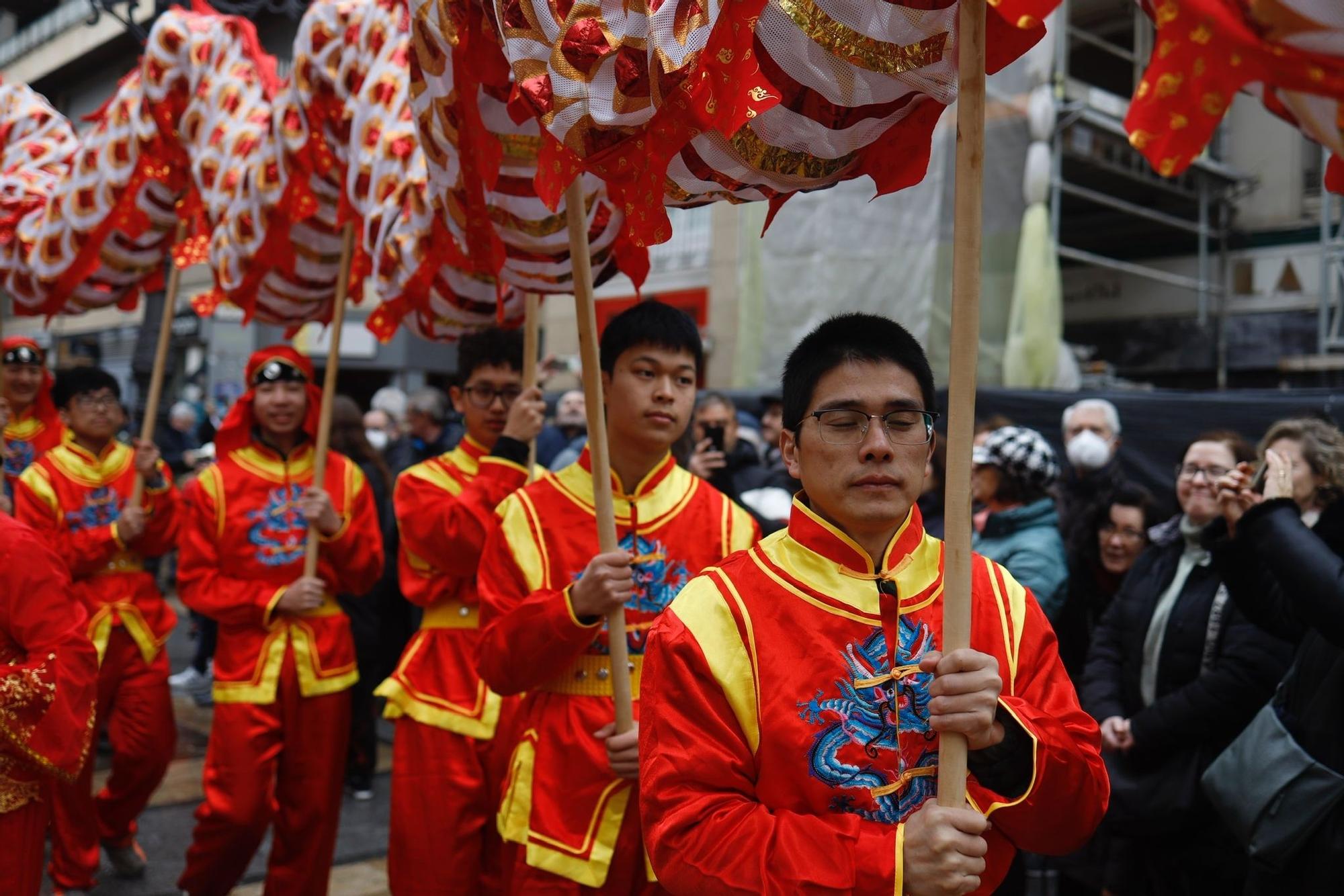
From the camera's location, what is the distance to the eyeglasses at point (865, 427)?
6.25ft

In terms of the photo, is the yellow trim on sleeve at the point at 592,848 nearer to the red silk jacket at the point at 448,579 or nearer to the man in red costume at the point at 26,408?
the red silk jacket at the point at 448,579

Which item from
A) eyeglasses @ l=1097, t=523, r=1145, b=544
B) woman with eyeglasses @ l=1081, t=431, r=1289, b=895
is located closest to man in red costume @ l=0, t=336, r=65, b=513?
eyeglasses @ l=1097, t=523, r=1145, b=544

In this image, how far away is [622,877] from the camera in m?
2.74

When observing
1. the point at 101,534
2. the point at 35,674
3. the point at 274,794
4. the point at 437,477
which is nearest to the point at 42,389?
the point at 101,534

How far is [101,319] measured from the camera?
22281 millimetres

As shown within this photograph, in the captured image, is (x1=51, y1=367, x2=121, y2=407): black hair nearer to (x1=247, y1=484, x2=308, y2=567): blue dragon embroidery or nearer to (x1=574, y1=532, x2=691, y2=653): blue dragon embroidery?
(x1=247, y1=484, x2=308, y2=567): blue dragon embroidery

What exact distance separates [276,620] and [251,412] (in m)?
0.90

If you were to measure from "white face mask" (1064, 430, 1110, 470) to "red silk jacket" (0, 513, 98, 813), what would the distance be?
393 cm

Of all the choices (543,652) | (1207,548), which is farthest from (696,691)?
(1207,548)

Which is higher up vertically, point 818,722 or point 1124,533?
point 1124,533

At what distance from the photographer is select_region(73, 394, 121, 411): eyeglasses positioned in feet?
18.2

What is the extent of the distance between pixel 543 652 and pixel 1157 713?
1960mm

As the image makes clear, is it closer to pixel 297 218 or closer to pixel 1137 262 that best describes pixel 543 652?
pixel 297 218

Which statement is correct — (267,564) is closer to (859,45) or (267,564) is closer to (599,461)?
(599,461)
